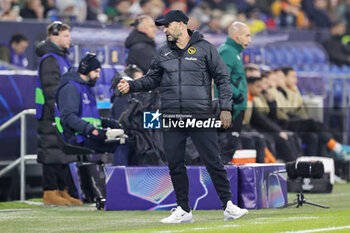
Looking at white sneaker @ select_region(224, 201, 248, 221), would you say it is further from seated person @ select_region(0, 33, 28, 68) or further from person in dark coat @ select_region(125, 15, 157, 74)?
seated person @ select_region(0, 33, 28, 68)

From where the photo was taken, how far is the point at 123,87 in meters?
9.69

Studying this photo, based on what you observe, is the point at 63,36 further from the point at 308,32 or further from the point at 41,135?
the point at 308,32

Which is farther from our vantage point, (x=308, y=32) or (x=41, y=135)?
(x=308, y=32)

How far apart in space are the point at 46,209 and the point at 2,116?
2310mm

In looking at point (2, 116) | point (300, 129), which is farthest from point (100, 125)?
point (300, 129)

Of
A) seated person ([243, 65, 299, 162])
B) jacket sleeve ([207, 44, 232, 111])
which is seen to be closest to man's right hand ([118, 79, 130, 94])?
jacket sleeve ([207, 44, 232, 111])

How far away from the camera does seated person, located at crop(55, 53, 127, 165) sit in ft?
37.7

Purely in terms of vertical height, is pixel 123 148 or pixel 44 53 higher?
pixel 44 53

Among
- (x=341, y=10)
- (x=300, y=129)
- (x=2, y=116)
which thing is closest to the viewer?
(x=2, y=116)

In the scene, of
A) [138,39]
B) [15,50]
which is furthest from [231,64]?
[15,50]

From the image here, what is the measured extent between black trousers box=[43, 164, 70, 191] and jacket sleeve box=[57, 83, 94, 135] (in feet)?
4.21

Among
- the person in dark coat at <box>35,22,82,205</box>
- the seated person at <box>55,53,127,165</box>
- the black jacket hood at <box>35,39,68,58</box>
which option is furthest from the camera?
the black jacket hood at <box>35,39,68,58</box>

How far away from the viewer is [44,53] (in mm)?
12828

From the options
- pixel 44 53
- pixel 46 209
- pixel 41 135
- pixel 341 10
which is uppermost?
pixel 341 10
